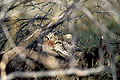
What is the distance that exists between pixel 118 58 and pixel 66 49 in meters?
0.62

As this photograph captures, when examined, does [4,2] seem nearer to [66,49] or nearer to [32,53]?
[32,53]

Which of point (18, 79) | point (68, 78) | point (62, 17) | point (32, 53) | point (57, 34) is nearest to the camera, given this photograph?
point (62, 17)

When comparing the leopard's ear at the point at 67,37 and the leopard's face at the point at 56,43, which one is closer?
the leopard's face at the point at 56,43

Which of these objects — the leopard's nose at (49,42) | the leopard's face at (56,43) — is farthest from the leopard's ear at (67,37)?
the leopard's nose at (49,42)

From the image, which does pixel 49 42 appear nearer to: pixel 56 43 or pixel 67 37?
pixel 56 43

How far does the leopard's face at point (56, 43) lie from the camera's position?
9.04 feet

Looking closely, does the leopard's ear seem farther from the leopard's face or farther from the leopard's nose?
the leopard's nose

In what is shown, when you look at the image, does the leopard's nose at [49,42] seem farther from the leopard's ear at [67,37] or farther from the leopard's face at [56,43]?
the leopard's ear at [67,37]

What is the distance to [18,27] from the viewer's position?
263 centimetres

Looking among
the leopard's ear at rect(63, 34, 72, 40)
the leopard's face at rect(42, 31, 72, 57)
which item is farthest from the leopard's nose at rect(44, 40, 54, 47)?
the leopard's ear at rect(63, 34, 72, 40)

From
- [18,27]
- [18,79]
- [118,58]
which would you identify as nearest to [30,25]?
[18,27]

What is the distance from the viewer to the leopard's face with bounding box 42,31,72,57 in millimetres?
2754

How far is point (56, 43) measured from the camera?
2865mm

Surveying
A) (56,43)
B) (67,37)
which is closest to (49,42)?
(56,43)
